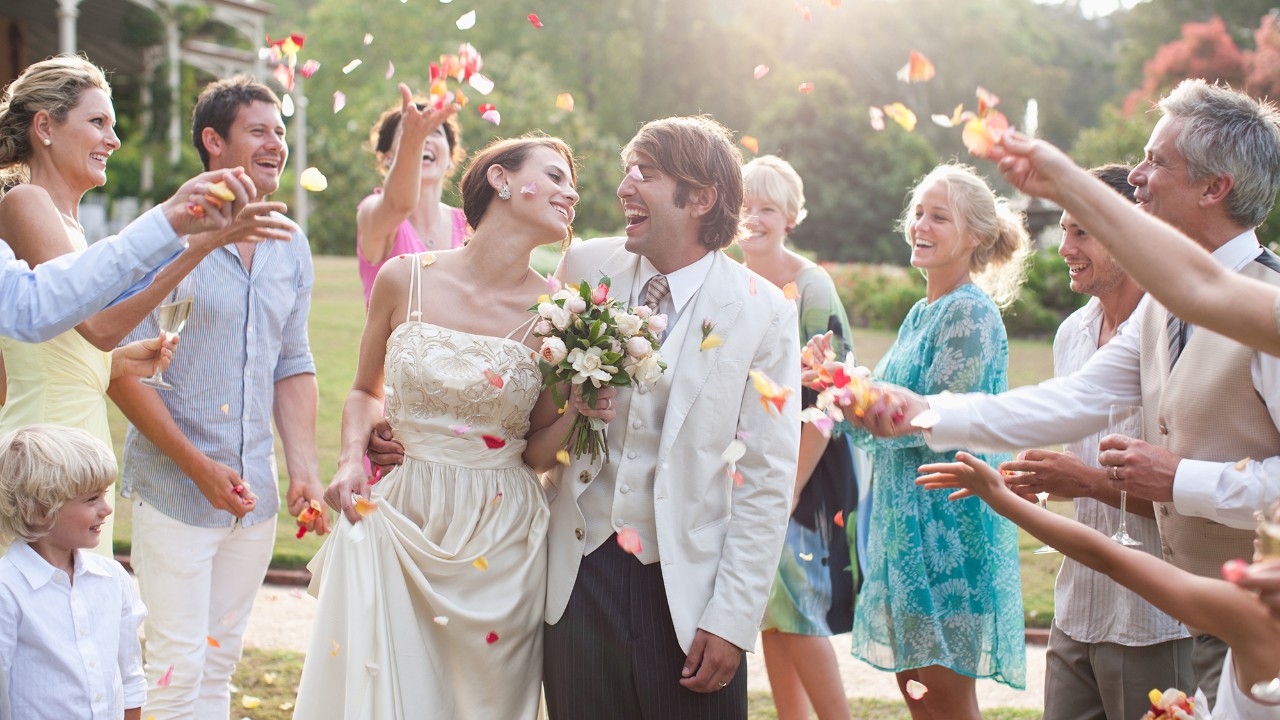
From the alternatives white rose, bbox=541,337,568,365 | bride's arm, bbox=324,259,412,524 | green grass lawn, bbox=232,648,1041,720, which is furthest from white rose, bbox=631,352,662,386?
green grass lawn, bbox=232,648,1041,720

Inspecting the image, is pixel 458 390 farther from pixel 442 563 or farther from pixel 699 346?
pixel 699 346

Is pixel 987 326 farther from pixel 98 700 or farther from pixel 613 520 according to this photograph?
pixel 98 700

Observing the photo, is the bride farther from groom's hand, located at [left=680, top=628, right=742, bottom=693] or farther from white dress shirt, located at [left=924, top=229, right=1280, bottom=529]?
white dress shirt, located at [left=924, top=229, right=1280, bottom=529]

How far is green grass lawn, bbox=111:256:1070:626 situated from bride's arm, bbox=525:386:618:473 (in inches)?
173

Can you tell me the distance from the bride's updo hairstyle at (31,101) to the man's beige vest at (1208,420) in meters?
3.47

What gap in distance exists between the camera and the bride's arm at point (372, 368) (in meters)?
3.64

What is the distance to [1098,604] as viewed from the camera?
3.74m

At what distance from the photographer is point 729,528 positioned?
133 inches

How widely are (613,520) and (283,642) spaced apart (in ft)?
12.0

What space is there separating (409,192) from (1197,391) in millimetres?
3087

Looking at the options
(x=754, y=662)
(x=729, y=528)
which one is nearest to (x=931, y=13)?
(x=754, y=662)

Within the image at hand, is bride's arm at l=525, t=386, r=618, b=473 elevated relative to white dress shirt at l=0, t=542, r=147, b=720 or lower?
elevated

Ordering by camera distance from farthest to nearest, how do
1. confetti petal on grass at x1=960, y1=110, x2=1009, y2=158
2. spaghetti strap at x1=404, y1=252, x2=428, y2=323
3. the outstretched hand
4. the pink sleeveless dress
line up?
the pink sleeveless dress
spaghetti strap at x1=404, y1=252, x2=428, y2=323
the outstretched hand
confetti petal on grass at x1=960, y1=110, x2=1009, y2=158

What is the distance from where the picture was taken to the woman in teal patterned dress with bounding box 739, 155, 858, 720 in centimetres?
484
